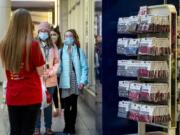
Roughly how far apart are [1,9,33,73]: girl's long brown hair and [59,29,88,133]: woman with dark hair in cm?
319

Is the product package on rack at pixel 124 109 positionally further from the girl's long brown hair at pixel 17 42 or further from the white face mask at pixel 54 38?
the white face mask at pixel 54 38

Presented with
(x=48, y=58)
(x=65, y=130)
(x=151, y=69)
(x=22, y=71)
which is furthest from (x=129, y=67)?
(x=65, y=130)

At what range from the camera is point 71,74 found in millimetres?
8312

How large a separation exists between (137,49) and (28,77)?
5.48 feet

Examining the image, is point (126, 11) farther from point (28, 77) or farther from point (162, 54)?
point (28, 77)

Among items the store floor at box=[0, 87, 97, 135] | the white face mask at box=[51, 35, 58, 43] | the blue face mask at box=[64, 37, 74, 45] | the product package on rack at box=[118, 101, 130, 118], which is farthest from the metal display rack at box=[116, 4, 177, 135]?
the white face mask at box=[51, 35, 58, 43]

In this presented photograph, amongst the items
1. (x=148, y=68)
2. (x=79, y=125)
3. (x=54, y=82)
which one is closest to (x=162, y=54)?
(x=148, y=68)

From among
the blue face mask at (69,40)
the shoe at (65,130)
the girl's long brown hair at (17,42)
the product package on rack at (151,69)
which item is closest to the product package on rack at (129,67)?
the product package on rack at (151,69)

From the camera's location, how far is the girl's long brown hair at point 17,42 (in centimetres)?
498

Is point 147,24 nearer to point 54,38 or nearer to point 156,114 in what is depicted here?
point 156,114

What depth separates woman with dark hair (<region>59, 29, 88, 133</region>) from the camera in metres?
8.23

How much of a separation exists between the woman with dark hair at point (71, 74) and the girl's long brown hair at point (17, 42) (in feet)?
10.5

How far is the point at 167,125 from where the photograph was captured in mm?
6141

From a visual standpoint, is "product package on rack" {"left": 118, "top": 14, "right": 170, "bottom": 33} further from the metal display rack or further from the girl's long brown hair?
the girl's long brown hair
